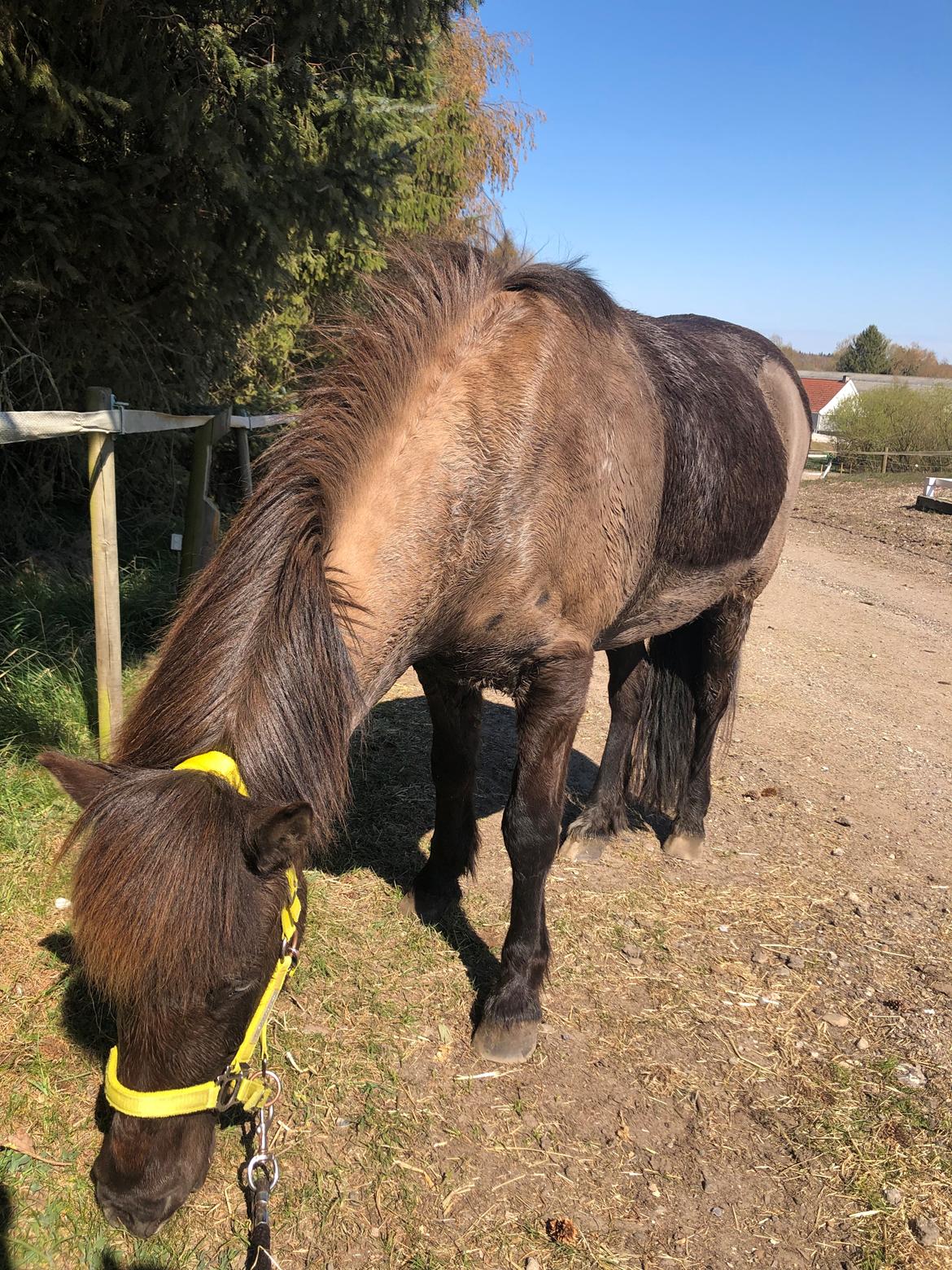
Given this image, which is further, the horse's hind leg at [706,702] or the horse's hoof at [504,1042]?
the horse's hind leg at [706,702]

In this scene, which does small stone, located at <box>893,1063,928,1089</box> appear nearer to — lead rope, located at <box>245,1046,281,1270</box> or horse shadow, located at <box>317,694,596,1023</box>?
Answer: horse shadow, located at <box>317,694,596,1023</box>

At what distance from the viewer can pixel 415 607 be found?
2.19 metres

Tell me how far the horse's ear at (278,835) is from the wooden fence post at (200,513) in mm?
3030

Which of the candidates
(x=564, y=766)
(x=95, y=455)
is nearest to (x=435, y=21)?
(x=95, y=455)

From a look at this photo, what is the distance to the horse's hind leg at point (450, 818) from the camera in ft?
10.3

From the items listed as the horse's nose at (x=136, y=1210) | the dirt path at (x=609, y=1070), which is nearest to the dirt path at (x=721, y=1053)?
the dirt path at (x=609, y=1070)

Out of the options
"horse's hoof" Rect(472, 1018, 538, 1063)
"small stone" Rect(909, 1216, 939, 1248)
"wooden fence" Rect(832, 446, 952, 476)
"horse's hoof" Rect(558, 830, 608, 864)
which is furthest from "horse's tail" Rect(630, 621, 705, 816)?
"wooden fence" Rect(832, 446, 952, 476)

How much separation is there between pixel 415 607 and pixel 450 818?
1.28 m

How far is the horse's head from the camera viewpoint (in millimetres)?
1495

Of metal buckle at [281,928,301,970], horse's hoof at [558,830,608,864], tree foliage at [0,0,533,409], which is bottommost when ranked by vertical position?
horse's hoof at [558,830,608,864]

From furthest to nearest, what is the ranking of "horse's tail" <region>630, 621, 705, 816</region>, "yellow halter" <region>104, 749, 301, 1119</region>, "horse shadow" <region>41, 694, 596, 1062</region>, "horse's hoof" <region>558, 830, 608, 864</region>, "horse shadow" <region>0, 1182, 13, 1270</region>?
"horse's tail" <region>630, 621, 705, 816</region>
"horse's hoof" <region>558, 830, 608, 864</region>
"horse shadow" <region>41, 694, 596, 1062</region>
"horse shadow" <region>0, 1182, 13, 1270</region>
"yellow halter" <region>104, 749, 301, 1119</region>

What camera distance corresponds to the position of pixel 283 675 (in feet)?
5.90

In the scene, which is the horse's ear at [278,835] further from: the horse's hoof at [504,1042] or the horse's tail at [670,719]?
the horse's tail at [670,719]

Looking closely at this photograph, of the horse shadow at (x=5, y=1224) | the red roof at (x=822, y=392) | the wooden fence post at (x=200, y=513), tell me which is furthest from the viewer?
the red roof at (x=822, y=392)
